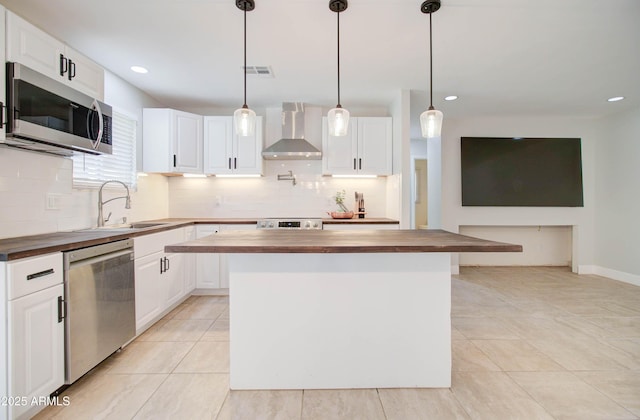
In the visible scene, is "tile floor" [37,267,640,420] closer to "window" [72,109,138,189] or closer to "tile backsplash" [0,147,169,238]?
"tile backsplash" [0,147,169,238]

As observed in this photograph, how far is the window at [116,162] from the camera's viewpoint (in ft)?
8.51

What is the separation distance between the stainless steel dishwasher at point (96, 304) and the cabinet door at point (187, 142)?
5.30 ft

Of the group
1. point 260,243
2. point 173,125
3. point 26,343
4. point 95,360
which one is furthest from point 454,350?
point 173,125

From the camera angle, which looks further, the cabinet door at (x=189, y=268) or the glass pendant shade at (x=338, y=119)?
the cabinet door at (x=189, y=268)

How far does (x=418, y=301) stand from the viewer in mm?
1770

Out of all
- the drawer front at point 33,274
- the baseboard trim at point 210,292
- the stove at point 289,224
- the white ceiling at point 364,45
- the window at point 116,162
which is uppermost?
the white ceiling at point 364,45

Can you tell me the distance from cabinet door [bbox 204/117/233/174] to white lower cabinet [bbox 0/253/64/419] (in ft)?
7.59

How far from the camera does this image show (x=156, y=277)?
2.71 m

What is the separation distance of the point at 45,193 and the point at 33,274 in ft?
3.44

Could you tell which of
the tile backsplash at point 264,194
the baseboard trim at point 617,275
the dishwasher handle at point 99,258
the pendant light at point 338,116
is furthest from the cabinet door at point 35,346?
the baseboard trim at point 617,275

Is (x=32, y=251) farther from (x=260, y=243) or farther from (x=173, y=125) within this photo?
(x=173, y=125)

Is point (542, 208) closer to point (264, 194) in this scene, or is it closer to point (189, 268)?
point (264, 194)

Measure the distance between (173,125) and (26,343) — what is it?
2.70 meters

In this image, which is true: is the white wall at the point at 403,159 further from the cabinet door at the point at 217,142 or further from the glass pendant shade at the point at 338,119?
the cabinet door at the point at 217,142
